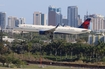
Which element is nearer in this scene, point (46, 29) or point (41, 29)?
point (46, 29)

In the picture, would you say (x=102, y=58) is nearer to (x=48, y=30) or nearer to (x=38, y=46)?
(x=38, y=46)

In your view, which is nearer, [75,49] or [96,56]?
[96,56]

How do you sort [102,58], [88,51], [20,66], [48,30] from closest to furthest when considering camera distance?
[20,66] < [102,58] < [88,51] < [48,30]

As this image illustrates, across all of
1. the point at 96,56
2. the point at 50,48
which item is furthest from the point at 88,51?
the point at 50,48

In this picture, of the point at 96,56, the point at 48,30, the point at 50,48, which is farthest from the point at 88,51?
the point at 48,30

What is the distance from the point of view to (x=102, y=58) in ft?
169

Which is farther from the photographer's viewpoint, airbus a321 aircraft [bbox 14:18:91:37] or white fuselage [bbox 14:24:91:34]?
white fuselage [bbox 14:24:91:34]

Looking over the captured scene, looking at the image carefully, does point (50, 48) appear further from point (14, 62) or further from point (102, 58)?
point (14, 62)

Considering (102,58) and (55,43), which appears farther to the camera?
(55,43)

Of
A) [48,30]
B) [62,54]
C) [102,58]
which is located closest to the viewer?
[102,58]

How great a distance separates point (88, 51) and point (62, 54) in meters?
5.43

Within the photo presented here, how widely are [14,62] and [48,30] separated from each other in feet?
104

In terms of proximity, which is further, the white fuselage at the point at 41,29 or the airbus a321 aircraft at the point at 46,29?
the white fuselage at the point at 41,29

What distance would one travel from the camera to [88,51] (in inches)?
2215
